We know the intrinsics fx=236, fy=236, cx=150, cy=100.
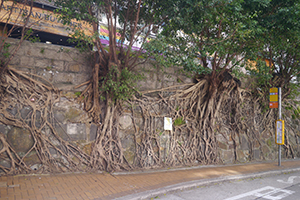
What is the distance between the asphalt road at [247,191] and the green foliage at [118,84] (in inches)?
Result: 107

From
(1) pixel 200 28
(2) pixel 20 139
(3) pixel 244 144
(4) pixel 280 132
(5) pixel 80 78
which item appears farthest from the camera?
(3) pixel 244 144

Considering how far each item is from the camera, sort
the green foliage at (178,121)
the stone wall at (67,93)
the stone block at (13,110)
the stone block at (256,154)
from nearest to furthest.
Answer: the stone block at (13,110)
the stone wall at (67,93)
the green foliage at (178,121)
the stone block at (256,154)

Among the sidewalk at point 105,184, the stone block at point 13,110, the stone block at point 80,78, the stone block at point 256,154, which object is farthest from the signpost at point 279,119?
the stone block at point 13,110

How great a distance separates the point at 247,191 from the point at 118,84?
3957 mm

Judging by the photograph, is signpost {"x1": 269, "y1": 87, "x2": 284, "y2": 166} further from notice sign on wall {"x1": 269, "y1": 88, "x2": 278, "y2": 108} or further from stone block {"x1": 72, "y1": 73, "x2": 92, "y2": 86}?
stone block {"x1": 72, "y1": 73, "x2": 92, "y2": 86}

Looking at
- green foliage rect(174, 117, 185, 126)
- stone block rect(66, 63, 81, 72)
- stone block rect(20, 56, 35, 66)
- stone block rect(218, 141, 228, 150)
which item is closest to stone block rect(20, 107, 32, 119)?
stone block rect(20, 56, 35, 66)

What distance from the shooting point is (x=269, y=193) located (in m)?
5.27

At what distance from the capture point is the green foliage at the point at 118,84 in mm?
5973

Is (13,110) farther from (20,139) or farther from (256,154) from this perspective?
(256,154)

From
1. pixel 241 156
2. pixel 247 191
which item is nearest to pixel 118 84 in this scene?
pixel 247 191

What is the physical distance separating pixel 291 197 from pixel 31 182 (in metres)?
5.42

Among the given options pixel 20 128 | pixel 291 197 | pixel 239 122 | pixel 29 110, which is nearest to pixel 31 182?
pixel 20 128

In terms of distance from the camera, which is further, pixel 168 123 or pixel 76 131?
pixel 168 123

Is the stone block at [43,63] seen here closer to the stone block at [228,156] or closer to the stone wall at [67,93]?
the stone wall at [67,93]
